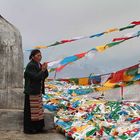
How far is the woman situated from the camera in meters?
7.98

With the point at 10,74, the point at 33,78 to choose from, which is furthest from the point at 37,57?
the point at 10,74

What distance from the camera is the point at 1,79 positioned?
8508 mm

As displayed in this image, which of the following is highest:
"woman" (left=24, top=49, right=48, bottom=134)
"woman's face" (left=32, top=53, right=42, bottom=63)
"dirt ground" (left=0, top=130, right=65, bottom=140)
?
"woman's face" (left=32, top=53, right=42, bottom=63)

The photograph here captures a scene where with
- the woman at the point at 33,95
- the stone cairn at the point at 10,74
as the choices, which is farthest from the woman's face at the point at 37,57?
the stone cairn at the point at 10,74

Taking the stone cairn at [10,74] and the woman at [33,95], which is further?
the stone cairn at [10,74]

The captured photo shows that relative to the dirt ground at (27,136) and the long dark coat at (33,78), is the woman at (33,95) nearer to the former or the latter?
the long dark coat at (33,78)

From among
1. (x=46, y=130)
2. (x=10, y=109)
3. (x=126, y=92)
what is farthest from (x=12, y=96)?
(x=126, y=92)

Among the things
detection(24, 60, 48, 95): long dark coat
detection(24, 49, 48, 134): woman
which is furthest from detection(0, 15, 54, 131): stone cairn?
detection(24, 60, 48, 95): long dark coat

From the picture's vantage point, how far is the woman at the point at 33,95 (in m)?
7.98

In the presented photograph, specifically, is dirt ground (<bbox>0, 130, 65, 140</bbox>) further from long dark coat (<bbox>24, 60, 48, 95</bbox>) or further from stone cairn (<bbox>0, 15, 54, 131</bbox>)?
long dark coat (<bbox>24, 60, 48, 95</bbox>)

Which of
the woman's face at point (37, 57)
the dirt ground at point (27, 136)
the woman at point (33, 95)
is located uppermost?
the woman's face at point (37, 57)

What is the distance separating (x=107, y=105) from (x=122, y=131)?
245cm

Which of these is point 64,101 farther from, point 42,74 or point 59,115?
point 42,74

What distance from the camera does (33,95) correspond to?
800 centimetres
